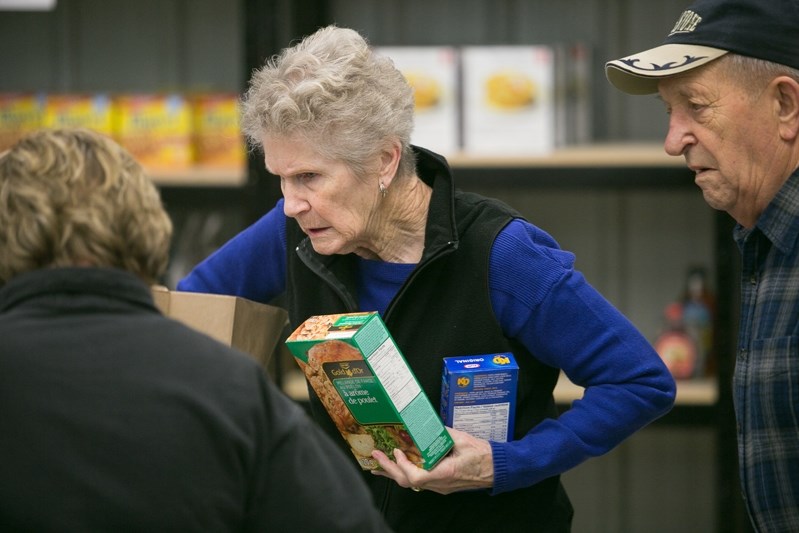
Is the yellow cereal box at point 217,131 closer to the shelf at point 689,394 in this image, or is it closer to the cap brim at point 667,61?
the shelf at point 689,394

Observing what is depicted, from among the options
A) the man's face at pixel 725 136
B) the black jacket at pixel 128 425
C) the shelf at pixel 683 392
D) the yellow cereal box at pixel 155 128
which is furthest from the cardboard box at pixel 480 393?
the yellow cereal box at pixel 155 128

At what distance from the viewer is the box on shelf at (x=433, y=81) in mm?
2859

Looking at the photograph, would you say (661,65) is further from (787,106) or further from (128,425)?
(128,425)

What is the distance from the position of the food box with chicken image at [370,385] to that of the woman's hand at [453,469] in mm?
13

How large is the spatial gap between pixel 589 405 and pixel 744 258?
331 millimetres

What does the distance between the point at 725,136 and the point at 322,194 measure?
0.61m

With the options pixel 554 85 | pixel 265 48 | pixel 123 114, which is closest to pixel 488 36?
pixel 554 85

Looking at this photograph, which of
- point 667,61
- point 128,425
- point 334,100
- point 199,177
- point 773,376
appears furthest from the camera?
point 199,177

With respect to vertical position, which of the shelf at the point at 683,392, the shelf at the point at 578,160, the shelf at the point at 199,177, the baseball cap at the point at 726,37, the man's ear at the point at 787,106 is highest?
the baseball cap at the point at 726,37

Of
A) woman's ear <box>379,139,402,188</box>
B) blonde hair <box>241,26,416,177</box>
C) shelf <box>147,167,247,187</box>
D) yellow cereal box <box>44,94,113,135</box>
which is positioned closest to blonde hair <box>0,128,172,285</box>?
blonde hair <box>241,26,416,177</box>

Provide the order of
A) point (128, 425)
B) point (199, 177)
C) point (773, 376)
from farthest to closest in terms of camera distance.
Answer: point (199, 177) → point (773, 376) → point (128, 425)

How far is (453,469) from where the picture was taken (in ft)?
5.25

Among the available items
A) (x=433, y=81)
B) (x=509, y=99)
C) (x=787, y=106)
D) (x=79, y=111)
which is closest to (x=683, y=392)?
(x=509, y=99)

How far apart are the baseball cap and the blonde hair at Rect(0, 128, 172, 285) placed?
77 cm
